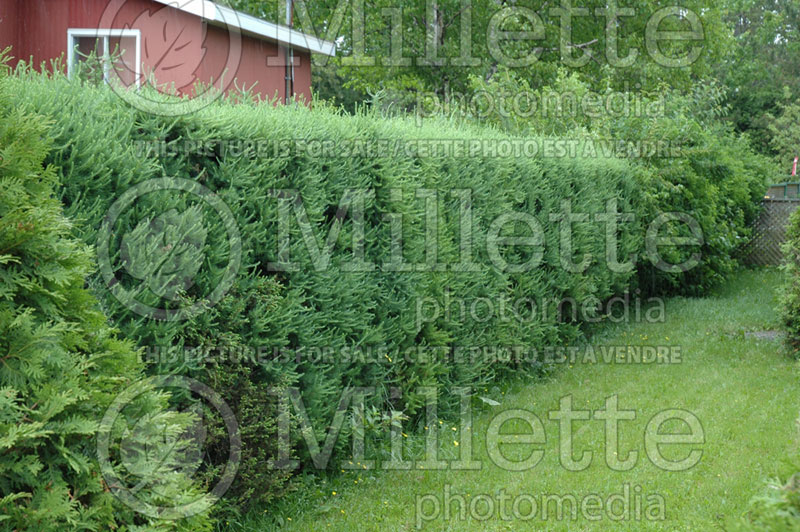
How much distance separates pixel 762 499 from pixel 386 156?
440 centimetres

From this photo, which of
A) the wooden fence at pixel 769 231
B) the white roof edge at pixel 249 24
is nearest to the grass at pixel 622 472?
the wooden fence at pixel 769 231

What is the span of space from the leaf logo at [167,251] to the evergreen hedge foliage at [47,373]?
4.16 ft

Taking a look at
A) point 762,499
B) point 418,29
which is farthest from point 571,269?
point 418,29

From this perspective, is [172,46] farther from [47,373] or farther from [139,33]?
[47,373]

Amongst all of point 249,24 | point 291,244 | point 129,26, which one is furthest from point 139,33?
point 291,244

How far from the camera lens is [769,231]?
17.9 metres

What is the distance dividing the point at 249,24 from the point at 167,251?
1277 cm

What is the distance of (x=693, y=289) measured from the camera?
14.1 m

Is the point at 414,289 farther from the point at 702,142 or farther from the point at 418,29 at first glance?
the point at 418,29

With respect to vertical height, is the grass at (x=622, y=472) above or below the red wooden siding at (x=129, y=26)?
below

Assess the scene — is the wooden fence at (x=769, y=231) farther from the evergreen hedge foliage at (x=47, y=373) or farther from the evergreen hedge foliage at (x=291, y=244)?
the evergreen hedge foliage at (x=47, y=373)

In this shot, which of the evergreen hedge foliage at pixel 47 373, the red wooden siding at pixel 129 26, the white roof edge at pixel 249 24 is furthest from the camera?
the white roof edge at pixel 249 24

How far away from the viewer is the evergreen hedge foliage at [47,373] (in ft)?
6.97

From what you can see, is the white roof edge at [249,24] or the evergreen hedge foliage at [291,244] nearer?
Answer: the evergreen hedge foliage at [291,244]
